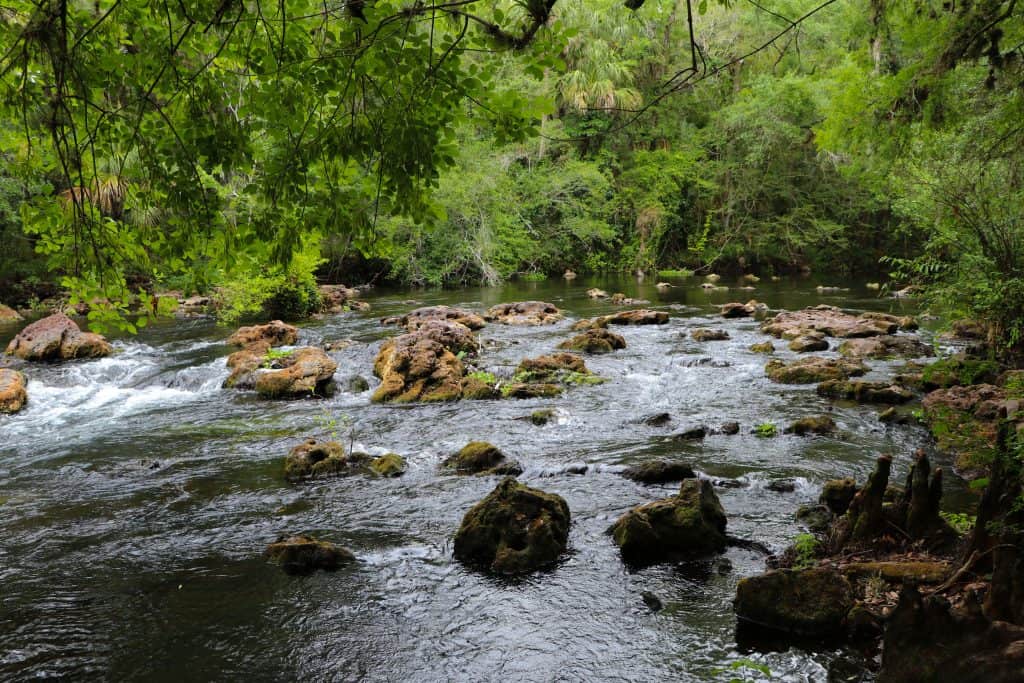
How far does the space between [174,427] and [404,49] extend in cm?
819

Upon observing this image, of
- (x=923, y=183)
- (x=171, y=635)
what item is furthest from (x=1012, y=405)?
(x=171, y=635)

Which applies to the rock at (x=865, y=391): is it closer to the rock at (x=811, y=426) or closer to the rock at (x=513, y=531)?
the rock at (x=811, y=426)

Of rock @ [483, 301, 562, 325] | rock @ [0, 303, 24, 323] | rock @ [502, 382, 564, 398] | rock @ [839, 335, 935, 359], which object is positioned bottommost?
rock @ [502, 382, 564, 398]

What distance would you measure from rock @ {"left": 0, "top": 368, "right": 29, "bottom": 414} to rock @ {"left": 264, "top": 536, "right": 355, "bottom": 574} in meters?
7.77

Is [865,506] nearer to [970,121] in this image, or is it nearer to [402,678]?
[402,678]

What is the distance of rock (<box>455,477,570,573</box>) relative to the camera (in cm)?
523

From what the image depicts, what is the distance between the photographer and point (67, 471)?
310 inches

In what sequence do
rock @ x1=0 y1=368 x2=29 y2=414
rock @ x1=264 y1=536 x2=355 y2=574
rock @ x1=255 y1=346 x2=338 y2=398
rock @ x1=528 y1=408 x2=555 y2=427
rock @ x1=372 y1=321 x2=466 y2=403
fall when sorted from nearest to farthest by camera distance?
rock @ x1=264 y1=536 x2=355 y2=574
rock @ x1=528 y1=408 x2=555 y2=427
rock @ x1=0 y1=368 x2=29 y2=414
rock @ x1=372 y1=321 x2=466 y2=403
rock @ x1=255 y1=346 x2=338 y2=398

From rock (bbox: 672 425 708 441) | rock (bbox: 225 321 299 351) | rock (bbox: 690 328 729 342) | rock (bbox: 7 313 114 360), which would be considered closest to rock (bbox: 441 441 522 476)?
rock (bbox: 672 425 708 441)

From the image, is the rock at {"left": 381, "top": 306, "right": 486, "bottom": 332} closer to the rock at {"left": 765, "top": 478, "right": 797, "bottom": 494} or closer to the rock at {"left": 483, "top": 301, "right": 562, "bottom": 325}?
the rock at {"left": 483, "top": 301, "right": 562, "bottom": 325}

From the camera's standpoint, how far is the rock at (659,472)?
6.88 m

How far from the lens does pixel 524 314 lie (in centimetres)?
1906

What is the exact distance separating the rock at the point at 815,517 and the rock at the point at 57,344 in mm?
14084

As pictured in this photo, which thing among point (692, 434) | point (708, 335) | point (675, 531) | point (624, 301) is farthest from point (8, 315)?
point (675, 531)
